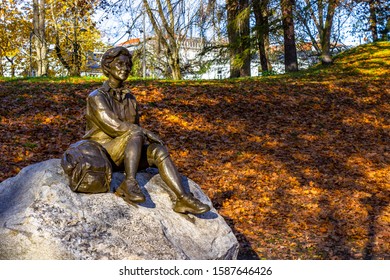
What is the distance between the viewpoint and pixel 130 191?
502cm

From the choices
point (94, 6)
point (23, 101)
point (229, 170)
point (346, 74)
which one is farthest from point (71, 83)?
point (346, 74)

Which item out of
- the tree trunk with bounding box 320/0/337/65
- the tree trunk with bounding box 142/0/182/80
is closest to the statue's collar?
the tree trunk with bounding box 142/0/182/80

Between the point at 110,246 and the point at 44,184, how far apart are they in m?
0.93

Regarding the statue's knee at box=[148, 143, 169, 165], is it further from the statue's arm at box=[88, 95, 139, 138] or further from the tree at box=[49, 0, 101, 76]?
the tree at box=[49, 0, 101, 76]

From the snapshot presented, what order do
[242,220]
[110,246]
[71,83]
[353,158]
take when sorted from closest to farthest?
[110,246] < [242,220] < [353,158] < [71,83]

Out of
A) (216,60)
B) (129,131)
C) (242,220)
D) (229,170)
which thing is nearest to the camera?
(129,131)

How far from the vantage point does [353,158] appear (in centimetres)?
1122

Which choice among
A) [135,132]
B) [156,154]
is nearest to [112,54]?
[135,132]

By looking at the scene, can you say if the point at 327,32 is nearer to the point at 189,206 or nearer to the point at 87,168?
the point at 189,206

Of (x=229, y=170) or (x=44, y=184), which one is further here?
(x=229, y=170)

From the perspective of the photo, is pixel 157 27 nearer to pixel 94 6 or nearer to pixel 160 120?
pixel 94 6

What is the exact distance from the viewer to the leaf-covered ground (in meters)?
8.18

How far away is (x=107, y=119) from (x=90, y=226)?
123cm

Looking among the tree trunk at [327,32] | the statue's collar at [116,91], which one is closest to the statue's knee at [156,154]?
the statue's collar at [116,91]
